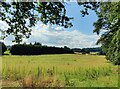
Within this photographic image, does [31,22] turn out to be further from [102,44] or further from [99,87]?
[102,44]

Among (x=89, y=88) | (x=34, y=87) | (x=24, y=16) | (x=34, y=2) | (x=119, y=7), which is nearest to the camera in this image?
A: (x=34, y=2)

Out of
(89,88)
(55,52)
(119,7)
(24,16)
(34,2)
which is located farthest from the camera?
(55,52)

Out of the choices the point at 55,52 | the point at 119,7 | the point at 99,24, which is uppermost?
the point at 119,7

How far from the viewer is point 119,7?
2141 centimetres

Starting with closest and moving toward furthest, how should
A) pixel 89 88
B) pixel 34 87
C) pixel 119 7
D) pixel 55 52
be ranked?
1. pixel 34 87
2. pixel 89 88
3. pixel 119 7
4. pixel 55 52

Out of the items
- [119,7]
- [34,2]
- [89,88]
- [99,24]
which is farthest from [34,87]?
[99,24]

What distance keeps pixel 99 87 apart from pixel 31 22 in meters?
7.06

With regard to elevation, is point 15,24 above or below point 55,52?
above

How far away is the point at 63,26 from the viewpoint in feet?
24.5

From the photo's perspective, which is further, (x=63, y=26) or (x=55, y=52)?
(x=55, y=52)

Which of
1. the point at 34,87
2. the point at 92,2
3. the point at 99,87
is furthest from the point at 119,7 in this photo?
the point at 92,2

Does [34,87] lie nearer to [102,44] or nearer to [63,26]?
[63,26]

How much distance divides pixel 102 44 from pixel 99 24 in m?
2.56

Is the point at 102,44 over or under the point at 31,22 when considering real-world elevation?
under
